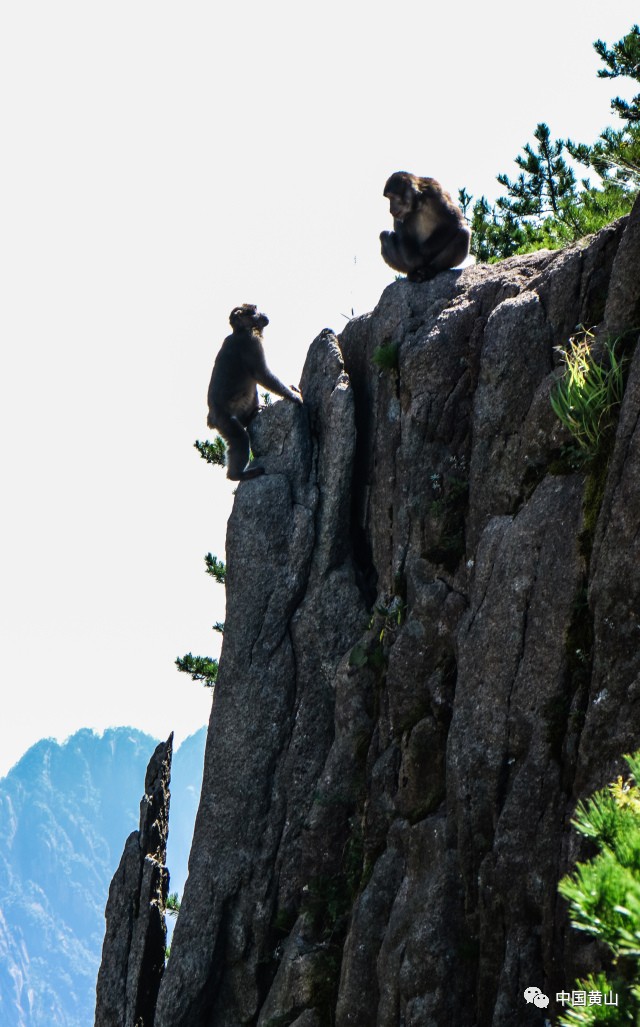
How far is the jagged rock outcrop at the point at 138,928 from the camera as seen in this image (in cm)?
1468

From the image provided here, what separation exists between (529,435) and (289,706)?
16.9 feet

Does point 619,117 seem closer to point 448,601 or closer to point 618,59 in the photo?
point 618,59

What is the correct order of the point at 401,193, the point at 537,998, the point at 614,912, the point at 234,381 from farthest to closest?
1. the point at 234,381
2. the point at 401,193
3. the point at 537,998
4. the point at 614,912

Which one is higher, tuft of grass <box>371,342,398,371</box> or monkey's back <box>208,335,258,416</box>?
monkey's back <box>208,335,258,416</box>

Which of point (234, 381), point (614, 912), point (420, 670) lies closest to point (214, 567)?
point (234, 381)

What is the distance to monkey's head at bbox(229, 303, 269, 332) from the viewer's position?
1584 centimetres

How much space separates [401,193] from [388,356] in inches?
120

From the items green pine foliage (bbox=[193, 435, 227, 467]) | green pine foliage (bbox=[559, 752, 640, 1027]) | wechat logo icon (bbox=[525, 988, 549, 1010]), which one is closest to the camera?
green pine foliage (bbox=[559, 752, 640, 1027])

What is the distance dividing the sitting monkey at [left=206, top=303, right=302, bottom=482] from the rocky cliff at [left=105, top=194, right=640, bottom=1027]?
367mm

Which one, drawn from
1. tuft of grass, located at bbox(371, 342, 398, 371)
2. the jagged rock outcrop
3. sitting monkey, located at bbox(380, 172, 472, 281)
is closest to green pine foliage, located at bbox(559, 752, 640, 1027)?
tuft of grass, located at bbox(371, 342, 398, 371)

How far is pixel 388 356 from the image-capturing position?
1317 cm

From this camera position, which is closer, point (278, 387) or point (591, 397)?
point (591, 397)

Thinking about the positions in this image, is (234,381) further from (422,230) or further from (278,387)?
(422,230)

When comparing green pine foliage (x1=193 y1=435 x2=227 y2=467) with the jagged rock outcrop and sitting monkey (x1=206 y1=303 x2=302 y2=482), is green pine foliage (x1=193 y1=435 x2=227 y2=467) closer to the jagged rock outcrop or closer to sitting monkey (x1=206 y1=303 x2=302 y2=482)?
sitting monkey (x1=206 y1=303 x2=302 y2=482)
